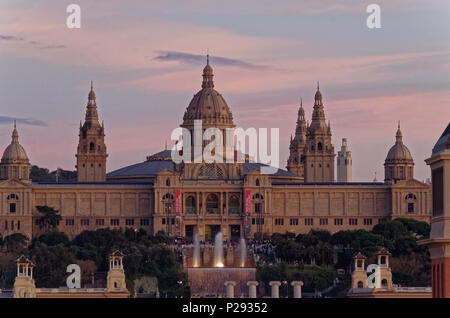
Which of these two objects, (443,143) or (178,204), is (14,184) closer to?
(178,204)

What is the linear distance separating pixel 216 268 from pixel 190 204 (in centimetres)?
3603

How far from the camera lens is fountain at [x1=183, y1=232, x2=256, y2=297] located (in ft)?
489

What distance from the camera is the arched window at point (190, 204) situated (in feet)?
630

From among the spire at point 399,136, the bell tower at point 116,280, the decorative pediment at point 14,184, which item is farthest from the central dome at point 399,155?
the bell tower at point 116,280

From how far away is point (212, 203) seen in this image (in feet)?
634

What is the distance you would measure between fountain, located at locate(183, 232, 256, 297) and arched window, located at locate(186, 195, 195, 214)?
15.6 metres

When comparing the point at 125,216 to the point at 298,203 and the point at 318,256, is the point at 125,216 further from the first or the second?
the point at 318,256

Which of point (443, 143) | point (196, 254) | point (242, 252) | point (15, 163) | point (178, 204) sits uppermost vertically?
point (15, 163)

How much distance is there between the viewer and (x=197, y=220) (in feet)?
624

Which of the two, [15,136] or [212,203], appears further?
[15,136]

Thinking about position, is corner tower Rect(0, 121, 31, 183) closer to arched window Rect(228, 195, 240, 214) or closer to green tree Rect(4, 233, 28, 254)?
green tree Rect(4, 233, 28, 254)

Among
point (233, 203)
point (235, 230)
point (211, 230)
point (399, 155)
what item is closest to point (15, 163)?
point (211, 230)
